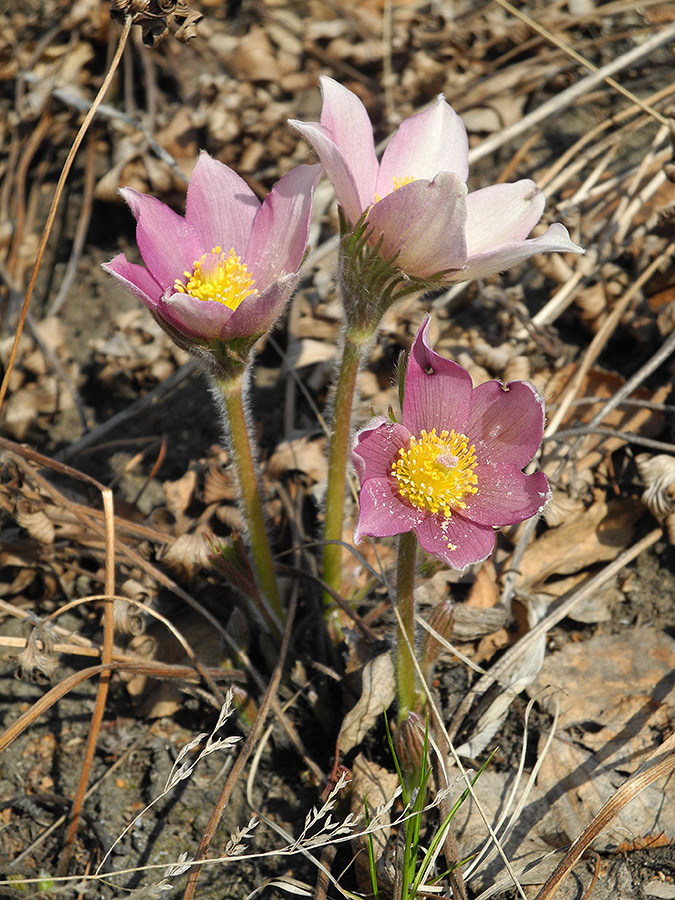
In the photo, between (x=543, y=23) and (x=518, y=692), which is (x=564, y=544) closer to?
(x=518, y=692)

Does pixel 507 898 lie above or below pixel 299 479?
below

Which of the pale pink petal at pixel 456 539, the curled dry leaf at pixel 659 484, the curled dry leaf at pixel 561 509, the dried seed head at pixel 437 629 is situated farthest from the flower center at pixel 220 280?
the curled dry leaf at pixel 659 484

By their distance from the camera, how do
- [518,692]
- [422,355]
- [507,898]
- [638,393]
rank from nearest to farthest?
[422,355] → [507,898] → [518,692] → [638,393]

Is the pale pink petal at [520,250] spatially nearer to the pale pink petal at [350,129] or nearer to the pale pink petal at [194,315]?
the pale pink petal at [350,129]

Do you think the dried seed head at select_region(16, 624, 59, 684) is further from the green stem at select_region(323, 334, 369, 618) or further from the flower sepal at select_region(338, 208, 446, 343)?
the flower sepal at select_region(338, 208, 446, 343)

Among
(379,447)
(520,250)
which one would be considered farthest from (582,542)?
(520,250)

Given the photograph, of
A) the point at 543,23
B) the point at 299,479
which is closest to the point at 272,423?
the point at 299,479
